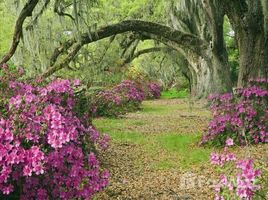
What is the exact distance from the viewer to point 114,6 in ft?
85.6

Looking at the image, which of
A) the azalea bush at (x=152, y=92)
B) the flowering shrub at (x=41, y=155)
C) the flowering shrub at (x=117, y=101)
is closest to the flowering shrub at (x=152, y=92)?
the azalea bush at (x=152, y=92)

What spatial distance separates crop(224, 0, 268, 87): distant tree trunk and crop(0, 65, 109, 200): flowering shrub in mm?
6578

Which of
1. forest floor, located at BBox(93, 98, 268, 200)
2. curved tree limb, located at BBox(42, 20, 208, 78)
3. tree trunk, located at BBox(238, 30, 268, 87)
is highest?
curved tree limb, located at BBox(42, 20, 208, 78)

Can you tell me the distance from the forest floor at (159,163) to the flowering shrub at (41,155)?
1593mm

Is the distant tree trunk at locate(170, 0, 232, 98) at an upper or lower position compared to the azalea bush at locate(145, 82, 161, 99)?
upper

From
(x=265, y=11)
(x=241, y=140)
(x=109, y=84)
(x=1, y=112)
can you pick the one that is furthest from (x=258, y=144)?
(x=109, y=84)

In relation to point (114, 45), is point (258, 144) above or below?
below

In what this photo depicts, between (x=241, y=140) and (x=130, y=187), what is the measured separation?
12.3 feet

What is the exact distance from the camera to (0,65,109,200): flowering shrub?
391 centimetres

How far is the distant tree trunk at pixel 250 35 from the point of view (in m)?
10.3

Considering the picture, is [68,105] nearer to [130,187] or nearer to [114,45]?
[130,187]

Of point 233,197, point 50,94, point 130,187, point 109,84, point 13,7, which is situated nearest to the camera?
point 233,197

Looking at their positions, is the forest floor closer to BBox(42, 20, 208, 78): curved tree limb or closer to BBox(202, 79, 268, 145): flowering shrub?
BBox(202, 79, 268, 145): flowering shrub

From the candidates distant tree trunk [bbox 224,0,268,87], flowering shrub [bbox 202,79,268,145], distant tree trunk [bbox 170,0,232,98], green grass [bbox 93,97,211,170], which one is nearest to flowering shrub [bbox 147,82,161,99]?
distant tree trunk [bbox 170,0,232,98]
